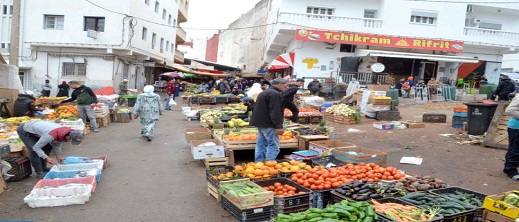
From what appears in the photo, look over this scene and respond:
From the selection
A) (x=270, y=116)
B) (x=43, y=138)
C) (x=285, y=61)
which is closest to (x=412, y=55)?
(x=285, y=61)

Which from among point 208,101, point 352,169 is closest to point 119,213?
point 352,169

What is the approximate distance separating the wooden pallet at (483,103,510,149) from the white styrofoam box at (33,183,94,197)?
926cm

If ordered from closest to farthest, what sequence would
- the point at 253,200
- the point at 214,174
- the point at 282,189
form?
1. the point at 253,200
2. the point at 282,189
3. the point at 214,174

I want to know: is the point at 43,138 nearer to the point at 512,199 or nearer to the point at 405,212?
the point at 405,212

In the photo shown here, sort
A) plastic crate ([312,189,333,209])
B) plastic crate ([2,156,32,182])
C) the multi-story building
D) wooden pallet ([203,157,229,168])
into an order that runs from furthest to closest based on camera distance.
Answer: the multi-story building < wooden pallet ([203,157,229,168]) < plastic crate ([2,156,32,182]) < plastic crate ([312,189,333,209])

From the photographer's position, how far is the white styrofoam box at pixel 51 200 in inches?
200

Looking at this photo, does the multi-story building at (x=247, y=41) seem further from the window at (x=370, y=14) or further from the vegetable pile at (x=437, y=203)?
the vegetable pile at (x=437, y=203)

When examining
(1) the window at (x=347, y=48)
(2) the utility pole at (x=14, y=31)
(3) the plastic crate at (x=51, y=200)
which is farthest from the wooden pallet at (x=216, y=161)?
(1) the window at (x=347, y=48)

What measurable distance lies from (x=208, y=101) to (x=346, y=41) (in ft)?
30.7

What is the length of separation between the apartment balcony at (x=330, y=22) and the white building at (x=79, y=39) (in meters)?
10.4

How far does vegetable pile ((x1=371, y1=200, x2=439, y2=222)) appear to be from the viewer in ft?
13.3

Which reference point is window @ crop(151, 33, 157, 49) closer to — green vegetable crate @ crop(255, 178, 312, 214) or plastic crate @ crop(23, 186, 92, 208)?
plastic crate @ crop(23, 186, 92, 208)

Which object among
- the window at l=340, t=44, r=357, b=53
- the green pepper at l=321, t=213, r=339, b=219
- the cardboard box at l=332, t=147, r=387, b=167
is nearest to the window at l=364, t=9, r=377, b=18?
the window at l=340, t=44, r=357, b=53

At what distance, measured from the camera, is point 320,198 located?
5.09m
